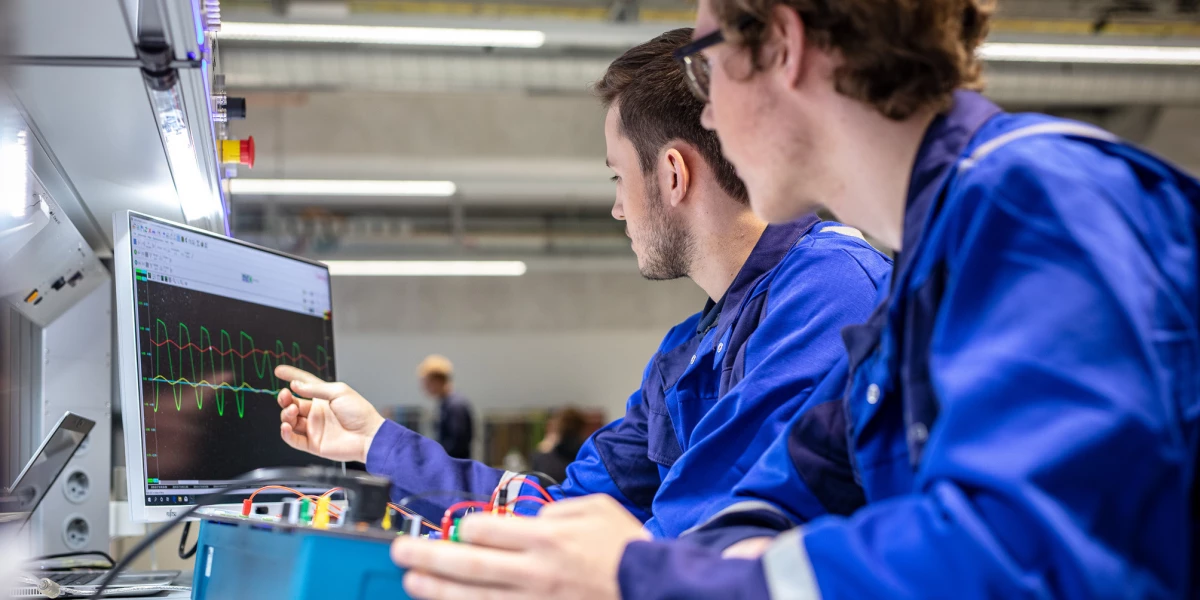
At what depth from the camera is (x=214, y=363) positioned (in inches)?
64.2

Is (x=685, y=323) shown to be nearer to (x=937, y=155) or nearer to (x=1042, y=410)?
(x=937, y=155)

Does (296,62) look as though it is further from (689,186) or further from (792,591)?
(792,591)

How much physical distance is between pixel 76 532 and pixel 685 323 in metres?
1.40

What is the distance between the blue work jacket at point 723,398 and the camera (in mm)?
1271

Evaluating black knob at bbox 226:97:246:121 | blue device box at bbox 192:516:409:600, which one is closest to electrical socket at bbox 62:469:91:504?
black knob at bbox 226:97:246:121

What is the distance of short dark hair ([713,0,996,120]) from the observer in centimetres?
87

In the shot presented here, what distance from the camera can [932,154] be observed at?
2.78 ft

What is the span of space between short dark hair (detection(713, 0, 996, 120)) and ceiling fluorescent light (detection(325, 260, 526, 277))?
341 inches

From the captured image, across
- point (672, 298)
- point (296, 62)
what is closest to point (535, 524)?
point (296, 62)

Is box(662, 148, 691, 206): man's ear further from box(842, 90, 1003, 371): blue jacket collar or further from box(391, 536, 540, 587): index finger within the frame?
box(391, 536, 540, 587): index finger

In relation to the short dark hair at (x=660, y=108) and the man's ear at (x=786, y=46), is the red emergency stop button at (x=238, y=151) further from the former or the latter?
the man's ear at (x=786, y=46)

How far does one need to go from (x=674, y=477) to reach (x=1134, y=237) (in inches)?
30.0

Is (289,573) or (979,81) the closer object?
(289,573)

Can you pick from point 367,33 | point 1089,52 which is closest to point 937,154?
point 367,33
